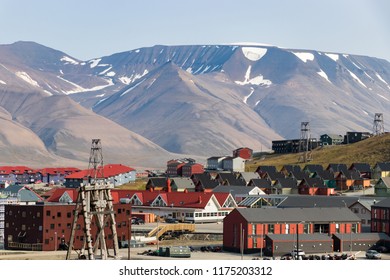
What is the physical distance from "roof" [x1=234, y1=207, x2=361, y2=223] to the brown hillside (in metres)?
72.3

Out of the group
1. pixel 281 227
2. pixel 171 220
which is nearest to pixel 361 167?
pixel 171 220

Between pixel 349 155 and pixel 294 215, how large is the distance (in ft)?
287

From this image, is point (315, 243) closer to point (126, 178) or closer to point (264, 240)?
point (264, 240)

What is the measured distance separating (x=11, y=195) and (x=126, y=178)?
67591 millimetres

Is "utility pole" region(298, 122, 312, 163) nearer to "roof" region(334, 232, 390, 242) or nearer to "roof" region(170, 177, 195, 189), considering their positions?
"roof" region(170, 177, 195, 189)

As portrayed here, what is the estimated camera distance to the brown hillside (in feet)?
470

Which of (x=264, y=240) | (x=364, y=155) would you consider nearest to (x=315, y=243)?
(x=264, y=240)

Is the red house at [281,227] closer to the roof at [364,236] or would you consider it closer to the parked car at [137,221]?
the roof at [364,236]

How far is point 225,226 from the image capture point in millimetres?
63156

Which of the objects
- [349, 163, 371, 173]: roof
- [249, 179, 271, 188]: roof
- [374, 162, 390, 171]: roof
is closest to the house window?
[249, 179, 271, 188]: roof

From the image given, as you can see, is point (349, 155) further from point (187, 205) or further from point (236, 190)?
point (187, 205)

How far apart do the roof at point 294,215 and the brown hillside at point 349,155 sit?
7228cm

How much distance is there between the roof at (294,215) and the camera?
204 ft

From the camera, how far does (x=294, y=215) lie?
209 ft
